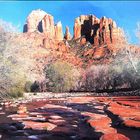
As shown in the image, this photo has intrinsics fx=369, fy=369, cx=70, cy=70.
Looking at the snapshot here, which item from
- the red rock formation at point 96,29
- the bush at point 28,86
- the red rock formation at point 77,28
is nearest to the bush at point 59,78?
the bush at point 28,86

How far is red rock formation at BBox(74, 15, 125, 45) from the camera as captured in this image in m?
143

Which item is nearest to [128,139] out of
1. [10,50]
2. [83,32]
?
[10,50]

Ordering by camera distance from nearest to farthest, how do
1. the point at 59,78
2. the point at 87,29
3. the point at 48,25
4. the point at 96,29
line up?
the point at 59,78
the point at 96,29
the point at 87,29
the point at 48,25

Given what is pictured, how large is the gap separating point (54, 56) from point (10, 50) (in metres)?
84.5

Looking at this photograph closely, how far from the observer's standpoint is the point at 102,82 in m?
71.8

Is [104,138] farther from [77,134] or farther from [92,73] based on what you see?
[92,73]

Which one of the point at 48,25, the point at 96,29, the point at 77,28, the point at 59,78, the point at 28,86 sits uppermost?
the point at 48,25

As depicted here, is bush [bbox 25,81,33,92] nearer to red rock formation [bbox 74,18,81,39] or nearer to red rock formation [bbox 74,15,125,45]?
red rock formation [bbox 74,15,125,45]

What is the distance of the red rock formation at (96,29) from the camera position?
14325 centimetres

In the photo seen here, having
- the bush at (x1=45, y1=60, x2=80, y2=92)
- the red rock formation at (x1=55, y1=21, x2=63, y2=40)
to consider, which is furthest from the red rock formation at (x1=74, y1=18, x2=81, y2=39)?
the bush at (x1=45, y1=60, x2=80, y2=92)

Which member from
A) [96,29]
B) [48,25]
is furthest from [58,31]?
[96,29]

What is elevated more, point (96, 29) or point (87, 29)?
point (87, 29)

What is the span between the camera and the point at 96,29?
158 m

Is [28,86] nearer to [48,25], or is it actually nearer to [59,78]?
[59,78]
